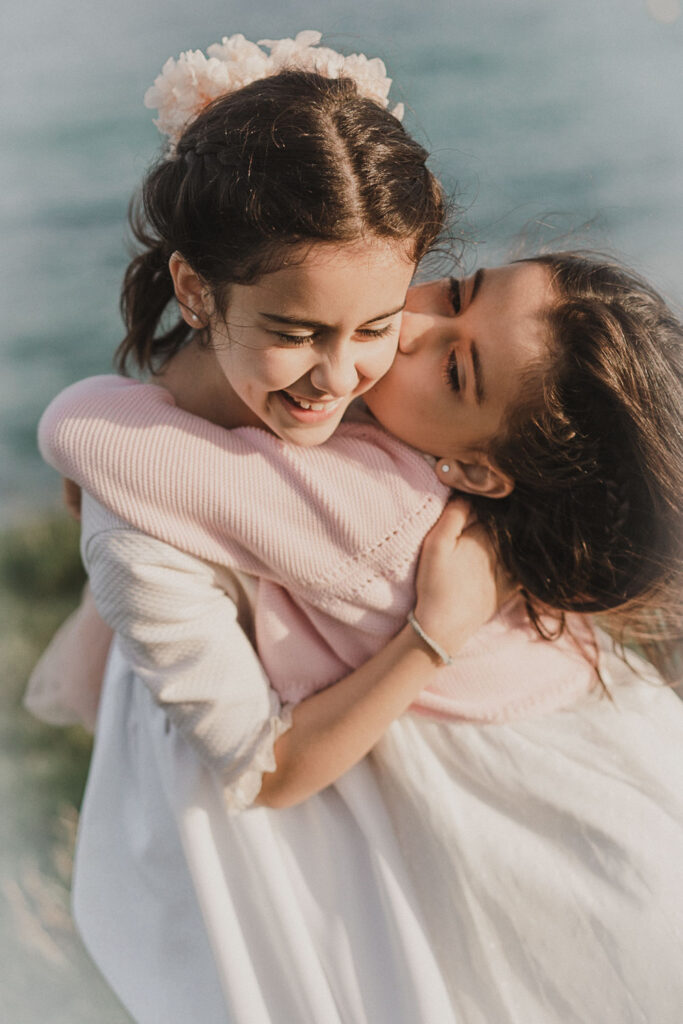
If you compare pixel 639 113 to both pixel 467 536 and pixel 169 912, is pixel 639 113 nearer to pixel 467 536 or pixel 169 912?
pixel 467 536

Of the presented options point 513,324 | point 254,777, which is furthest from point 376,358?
point 254,777

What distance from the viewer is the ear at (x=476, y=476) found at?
1.13 m

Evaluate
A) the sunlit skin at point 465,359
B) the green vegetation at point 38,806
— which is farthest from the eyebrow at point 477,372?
the green vegetation at point 38,806

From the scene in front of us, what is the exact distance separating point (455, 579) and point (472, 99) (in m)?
0.62

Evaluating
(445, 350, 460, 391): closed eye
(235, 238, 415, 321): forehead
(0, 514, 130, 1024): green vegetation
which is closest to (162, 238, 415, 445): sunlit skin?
(235, 238, 415, 321): forehead

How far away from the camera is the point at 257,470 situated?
1.06m

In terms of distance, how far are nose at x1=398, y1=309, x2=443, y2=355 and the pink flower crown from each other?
0.22 m

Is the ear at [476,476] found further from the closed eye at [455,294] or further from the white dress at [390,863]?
the white dress at [390,863]

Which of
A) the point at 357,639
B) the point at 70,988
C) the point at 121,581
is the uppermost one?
the point at 121,581

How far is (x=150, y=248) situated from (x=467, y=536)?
1.83 feet

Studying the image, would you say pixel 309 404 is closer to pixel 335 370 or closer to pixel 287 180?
pixel 335 370

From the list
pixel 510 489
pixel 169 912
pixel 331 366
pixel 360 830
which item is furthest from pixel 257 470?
pixel 169 912

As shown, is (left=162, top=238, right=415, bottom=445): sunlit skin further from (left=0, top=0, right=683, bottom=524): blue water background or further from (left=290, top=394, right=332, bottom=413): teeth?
(left=0, top=0, right=683, bottom=524): blue water background

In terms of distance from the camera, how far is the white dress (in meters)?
1.04
